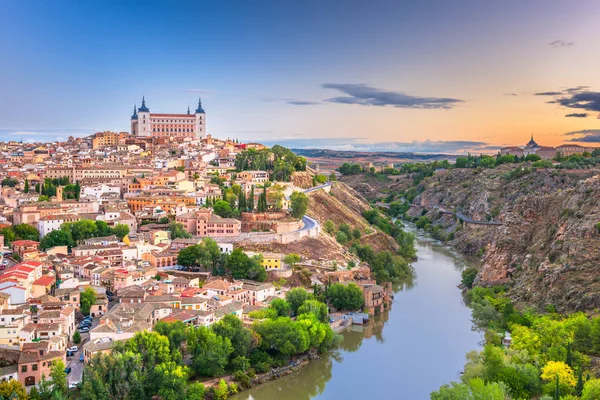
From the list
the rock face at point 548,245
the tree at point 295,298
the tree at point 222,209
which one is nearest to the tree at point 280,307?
the tree at point 295,298

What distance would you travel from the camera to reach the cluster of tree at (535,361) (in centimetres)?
1595

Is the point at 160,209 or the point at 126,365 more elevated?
the point at 160,209

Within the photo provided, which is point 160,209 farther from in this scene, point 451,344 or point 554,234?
A: point 554,234

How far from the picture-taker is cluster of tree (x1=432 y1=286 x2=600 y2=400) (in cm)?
1595

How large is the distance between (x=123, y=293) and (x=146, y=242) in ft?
24.0

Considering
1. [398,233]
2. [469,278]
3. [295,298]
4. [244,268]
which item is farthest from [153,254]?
[398,233]

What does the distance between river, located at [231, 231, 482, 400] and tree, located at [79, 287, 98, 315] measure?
24.3ft

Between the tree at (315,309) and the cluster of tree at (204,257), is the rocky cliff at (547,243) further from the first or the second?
the cluster of tree at (204,257)

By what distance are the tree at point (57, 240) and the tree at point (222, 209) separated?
898 centimetres

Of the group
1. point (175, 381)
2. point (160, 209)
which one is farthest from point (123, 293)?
point (160, 209)

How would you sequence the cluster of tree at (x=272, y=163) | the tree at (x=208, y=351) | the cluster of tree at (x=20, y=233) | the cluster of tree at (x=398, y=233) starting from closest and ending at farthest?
the tree at (x=208, y=351)
the cluster of tree at (x=20, y=233)
the cluster of tree at (x=398, y=233)
the cluster of tree at (x=272, y=163)

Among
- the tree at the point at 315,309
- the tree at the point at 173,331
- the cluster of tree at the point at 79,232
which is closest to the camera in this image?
the tree at the point at 173,331

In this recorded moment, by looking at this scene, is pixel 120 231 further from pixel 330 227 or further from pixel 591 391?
pixel 591 391

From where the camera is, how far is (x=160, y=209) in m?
35.4
